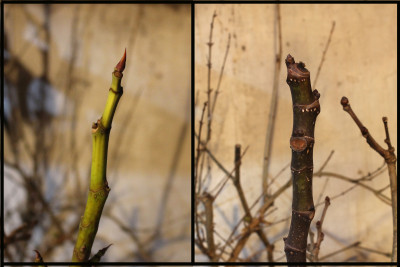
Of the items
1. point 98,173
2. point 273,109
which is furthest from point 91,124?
point 98,173

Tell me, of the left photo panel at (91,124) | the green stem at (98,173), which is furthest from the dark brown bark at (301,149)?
the left photo panel at (91,124)

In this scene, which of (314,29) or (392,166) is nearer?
(392,166)

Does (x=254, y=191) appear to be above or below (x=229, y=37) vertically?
below

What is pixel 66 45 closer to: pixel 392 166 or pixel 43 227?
pixel 43 227

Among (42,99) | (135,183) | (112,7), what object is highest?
(112,7)

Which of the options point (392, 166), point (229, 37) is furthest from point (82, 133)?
point (392, 166)

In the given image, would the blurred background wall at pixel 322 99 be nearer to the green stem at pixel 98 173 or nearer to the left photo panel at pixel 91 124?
the left photo panel at pixel 91 124

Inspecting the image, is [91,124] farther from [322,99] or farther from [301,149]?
[301,149]

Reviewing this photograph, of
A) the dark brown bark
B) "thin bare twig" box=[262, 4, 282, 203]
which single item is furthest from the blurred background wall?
the dark brown bark
